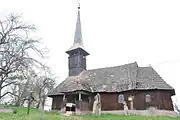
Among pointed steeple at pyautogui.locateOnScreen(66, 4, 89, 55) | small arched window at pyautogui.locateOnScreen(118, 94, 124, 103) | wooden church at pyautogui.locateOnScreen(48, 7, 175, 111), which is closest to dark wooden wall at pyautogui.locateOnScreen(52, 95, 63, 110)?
wooden church at pyautogui.locateOnScreen(48, 7, 175, 111)

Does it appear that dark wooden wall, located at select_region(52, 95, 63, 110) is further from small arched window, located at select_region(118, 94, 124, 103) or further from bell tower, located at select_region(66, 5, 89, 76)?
small arched window, located at select_region(118, 94, 124, 103)

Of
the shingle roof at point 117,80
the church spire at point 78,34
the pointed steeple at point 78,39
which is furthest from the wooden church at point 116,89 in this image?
the church spire at point 78,34

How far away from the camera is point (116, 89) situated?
1242 inches

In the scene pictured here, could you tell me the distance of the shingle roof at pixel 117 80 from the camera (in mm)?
30469

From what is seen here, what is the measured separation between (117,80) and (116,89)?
6.02 feet

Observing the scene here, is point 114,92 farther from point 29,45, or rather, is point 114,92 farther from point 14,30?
point 14,30

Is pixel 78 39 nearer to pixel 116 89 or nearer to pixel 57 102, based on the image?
pixel 57 102

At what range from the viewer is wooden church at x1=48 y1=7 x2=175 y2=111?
97.2 feet

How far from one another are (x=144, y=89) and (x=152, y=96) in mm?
1249

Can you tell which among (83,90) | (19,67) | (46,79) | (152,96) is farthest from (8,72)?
(46,79)

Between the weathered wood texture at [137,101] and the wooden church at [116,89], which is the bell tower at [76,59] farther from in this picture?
the weathered wood texture at [137,101]

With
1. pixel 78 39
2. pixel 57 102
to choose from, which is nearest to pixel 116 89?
pixel 57 102

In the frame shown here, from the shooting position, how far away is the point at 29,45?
26.5 meters

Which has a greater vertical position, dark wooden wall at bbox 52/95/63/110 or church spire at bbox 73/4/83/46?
church spire at bbox 73/4/83/46
